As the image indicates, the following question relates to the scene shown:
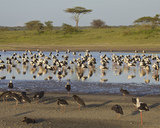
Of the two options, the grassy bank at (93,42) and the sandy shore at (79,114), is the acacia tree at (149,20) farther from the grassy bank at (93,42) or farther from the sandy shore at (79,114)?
the sandy shore at (79,114)

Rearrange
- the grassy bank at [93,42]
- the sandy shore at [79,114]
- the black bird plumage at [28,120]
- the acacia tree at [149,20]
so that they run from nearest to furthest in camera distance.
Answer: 1. the black bird plumage at [28,120]
2. the sandy shore at [79,114]
3. the grassy bank at [93,42]
4. the acacia tree at [149,20]

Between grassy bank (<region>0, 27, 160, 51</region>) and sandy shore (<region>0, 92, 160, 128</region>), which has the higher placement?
grassy bank (<region>0, 27, 160, 51</region>)

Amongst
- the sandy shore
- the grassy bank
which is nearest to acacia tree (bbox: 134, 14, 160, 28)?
the grassy bank

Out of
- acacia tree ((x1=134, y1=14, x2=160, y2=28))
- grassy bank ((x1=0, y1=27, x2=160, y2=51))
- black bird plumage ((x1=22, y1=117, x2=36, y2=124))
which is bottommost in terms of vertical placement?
black bird plumage ((x1=22, y1=117, x2=36, y2=124))

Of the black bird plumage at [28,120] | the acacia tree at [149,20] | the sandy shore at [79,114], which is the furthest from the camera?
the acacia tree at [149,20]

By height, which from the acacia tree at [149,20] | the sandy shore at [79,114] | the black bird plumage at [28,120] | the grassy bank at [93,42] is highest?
the acacia tree at [149,20]

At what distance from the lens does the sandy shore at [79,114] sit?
9.30 metres

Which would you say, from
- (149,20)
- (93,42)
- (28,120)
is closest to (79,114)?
(28,120)

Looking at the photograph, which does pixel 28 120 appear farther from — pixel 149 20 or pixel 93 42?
pixel 149 20

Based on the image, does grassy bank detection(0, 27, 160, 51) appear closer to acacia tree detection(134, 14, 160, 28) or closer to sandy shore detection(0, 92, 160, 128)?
acacia tree detection(134, 14, 160, 28)

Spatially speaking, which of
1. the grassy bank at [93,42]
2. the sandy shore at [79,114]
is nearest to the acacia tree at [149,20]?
the grassy bank at [93,42]

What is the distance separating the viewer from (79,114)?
10.5 meters

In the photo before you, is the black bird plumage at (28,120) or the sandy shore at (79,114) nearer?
the black bird plumage at (28,120)

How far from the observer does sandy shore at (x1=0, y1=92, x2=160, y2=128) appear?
30.5ft
